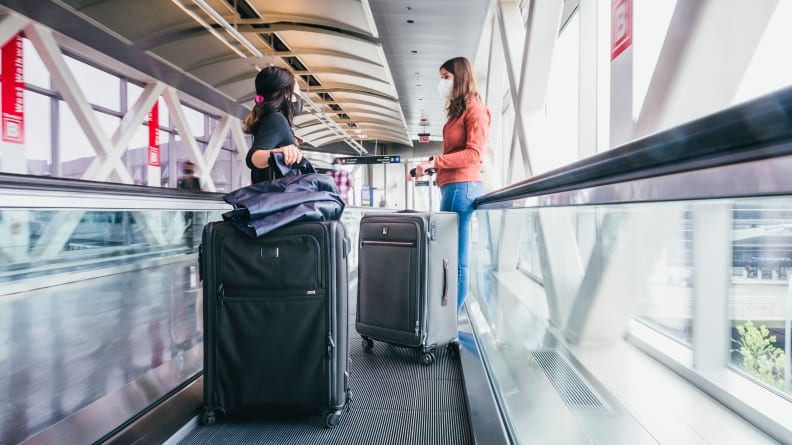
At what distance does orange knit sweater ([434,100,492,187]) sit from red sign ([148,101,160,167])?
10954 millimetres

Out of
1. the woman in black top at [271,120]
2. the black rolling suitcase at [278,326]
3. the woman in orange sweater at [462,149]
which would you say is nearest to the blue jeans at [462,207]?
the woman in orange sweater at [462,149]

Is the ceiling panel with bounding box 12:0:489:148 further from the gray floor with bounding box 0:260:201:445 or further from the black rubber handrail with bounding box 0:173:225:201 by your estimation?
the black rubber handrail with bounding box 0:173:225:201

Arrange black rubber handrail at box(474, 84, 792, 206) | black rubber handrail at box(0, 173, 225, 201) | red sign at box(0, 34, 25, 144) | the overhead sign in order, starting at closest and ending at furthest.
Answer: black rubber handrail at box(474, 84, 792, 206)
black rubber handrail at box(0, 173, 225, 201)
red sign at box(0, 34, 25, 144)
the overhead sign

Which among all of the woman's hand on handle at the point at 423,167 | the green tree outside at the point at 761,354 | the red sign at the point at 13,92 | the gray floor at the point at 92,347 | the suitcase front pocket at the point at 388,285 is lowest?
the gray floor at the point at 92,347

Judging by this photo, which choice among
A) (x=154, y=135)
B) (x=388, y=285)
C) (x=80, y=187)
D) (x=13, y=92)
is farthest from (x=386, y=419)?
(x=154, y=135)

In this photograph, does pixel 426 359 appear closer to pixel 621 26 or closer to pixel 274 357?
pixel 274 357

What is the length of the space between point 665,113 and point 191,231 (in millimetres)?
2548

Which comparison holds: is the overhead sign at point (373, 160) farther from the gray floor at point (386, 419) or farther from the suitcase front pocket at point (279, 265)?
the suitcase front pocket at point (279, 265)

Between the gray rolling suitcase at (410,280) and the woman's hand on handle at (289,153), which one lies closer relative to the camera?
the woman's hand on handle at (289,153)

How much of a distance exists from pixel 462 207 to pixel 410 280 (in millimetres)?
644

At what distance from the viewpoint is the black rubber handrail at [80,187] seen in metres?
1.27

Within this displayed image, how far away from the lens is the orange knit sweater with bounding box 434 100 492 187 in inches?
101

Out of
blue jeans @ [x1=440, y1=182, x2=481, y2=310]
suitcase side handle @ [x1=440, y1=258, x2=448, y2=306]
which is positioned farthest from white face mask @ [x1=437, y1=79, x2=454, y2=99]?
suitcase side handle @ [x1=440, y1=258, x2=448, y2=306]

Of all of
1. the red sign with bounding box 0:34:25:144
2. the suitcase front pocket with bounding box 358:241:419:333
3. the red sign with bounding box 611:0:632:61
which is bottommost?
the suitcase front pocket with bounding box 358:241:419:333
